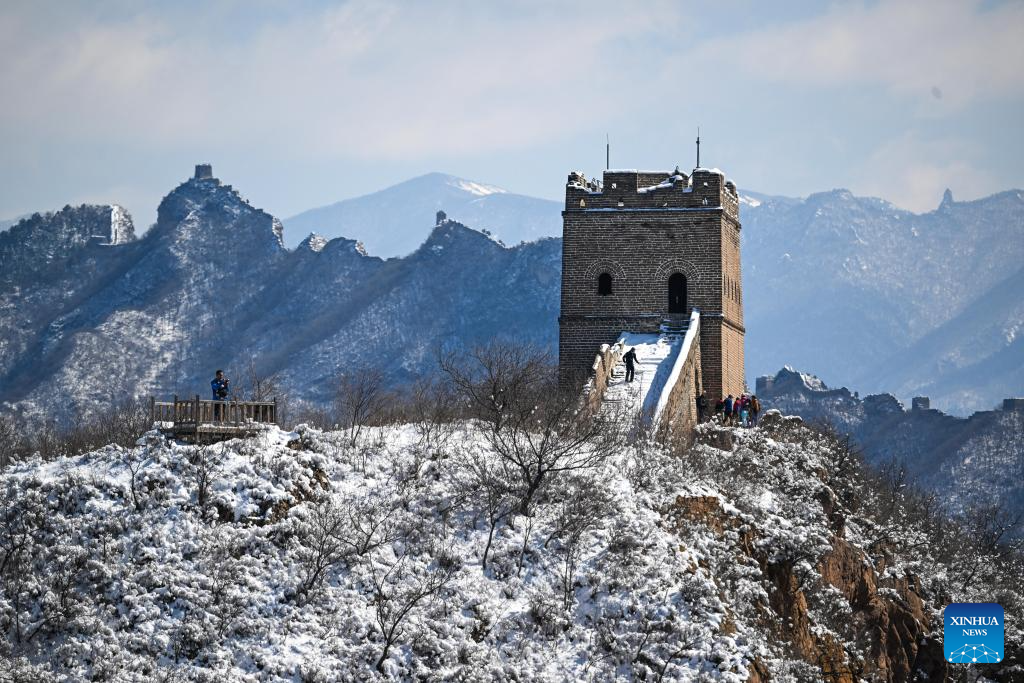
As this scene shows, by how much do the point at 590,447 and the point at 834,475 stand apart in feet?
31.6

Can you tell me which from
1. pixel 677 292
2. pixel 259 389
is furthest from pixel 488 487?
pixel 677 292

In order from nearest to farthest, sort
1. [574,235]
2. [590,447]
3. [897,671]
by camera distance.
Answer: [590,447] → [897,671] → [574,235]

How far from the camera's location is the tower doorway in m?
47.1

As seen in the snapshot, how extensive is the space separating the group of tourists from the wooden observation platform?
1328 centimetres

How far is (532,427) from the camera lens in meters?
36.1

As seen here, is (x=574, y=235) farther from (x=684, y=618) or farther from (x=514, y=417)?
(x=684, y=618)

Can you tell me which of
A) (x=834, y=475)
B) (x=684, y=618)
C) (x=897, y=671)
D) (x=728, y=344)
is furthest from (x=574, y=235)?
(x=684, y=618)

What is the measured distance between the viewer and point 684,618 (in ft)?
98.5

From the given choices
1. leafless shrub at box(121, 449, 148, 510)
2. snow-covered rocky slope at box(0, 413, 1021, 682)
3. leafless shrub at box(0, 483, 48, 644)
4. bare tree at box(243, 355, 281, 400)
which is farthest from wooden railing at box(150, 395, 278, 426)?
bare tree at box(243, 355, 281, 400)

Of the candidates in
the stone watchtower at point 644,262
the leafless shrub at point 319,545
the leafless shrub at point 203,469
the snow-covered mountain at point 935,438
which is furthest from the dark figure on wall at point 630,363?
the snow-covered mountain at point 935,438

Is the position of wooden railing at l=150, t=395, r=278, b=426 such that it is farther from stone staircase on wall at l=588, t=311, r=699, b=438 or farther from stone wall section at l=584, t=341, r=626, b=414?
stone staircase on wall at l=588, t=311, r=699, b=438

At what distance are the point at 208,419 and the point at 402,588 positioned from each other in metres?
5.80

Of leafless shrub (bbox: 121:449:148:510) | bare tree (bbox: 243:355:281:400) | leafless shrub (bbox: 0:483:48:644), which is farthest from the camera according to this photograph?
bare tree (bbox: 243:355:281:400)

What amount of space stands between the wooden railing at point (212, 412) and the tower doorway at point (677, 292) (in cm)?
1589
